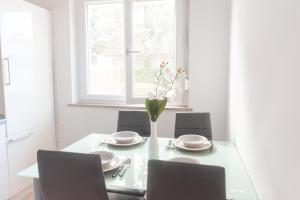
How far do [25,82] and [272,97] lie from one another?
2492 mm

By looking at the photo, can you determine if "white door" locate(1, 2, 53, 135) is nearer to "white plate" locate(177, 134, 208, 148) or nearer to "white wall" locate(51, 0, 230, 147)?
"white wall" locate(51, 0, 230, 147)

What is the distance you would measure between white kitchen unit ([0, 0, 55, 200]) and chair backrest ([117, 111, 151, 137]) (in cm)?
108

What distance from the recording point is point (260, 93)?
1.35 meters

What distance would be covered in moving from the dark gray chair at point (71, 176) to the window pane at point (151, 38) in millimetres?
1965

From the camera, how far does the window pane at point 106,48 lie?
130 inches

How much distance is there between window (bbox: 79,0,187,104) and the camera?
10.2 ft

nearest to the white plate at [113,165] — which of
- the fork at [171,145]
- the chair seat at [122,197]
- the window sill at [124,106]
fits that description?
the chair seat at [122,197]

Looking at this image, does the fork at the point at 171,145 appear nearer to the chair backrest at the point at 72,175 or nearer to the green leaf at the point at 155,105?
the green leaf at the point at 155,105

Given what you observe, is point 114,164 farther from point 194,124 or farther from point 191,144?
point 194,124

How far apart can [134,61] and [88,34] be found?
0.72 m

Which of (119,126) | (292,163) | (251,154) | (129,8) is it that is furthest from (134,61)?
(292,163)

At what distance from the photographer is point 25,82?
2.81 m

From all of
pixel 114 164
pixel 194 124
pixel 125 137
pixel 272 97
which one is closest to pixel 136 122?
pixel 125 137

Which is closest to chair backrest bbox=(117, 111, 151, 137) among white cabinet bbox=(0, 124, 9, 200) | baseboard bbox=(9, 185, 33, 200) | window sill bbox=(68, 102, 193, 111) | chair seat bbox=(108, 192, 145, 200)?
window sill bbox=(68, 102, 193, 111)
